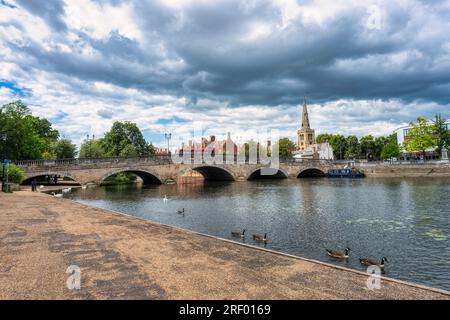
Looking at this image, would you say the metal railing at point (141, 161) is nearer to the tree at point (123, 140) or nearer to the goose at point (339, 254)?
the tree at point (123, 140)

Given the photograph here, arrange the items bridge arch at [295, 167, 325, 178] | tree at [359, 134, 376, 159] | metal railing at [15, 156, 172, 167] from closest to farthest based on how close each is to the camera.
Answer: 1. metal railing at [15, 156, 172, 167]
2. bridge arch at [295, 167, 325, 178]
3. tree at [359, 134, 376, 159]

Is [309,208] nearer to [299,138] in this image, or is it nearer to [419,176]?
[419,176]

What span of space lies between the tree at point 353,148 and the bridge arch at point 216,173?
224ft

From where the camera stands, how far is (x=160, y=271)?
10219 millimetres

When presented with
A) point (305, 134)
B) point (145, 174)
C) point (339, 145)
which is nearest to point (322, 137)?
point (305, 134)

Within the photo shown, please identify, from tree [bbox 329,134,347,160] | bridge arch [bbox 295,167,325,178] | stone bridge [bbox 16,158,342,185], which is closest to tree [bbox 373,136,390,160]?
tree [bbox 329,134,347,160]

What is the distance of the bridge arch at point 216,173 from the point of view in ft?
251

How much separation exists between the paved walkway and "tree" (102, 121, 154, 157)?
7199cm

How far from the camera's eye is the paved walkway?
27.8ft

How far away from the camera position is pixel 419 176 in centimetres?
7931

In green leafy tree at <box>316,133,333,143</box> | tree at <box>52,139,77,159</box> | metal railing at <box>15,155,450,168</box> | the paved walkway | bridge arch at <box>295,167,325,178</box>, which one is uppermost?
green leafy tree at <box>316,133,333,143</box>

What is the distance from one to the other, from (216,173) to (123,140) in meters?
29.0

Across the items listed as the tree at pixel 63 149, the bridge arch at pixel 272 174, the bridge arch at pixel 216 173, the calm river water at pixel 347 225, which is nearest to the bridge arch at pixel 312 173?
the bridge arch at pixel 272 174

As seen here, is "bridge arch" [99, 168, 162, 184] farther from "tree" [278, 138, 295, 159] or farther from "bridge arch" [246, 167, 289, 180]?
"tree" [278, 138, 295, 159]
